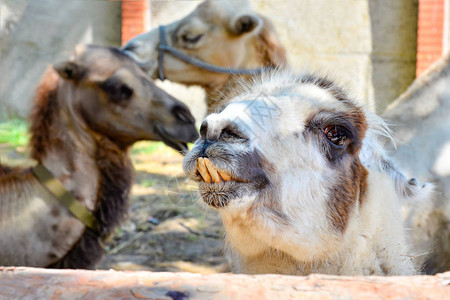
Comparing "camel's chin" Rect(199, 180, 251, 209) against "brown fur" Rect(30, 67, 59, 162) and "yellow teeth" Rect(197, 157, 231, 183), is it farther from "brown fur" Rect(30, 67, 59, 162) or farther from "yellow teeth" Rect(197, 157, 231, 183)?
"brown fur" Rect(30, 67, 59, 162)

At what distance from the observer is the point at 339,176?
2.32m

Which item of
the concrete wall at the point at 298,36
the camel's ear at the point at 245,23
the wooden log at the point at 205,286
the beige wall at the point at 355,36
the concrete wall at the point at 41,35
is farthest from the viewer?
the beige wall at the point at 355,36

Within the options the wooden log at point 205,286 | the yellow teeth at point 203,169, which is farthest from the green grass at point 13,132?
the wooden log at point 205,286

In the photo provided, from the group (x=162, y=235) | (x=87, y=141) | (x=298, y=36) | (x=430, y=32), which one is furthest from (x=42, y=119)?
(x=430, y=32)

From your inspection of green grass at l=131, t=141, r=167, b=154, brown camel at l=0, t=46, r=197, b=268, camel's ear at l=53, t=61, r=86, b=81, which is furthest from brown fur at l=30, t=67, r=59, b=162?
green grass at l=131, t=141, r=167, b=154

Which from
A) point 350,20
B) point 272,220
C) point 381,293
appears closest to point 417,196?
point 272,220

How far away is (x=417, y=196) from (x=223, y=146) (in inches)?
41.2

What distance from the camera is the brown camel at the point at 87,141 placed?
157 inches

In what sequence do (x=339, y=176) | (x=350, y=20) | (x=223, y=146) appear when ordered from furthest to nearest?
(x=350, y=20) → (x=339, y=176) → (x=223, y=146)

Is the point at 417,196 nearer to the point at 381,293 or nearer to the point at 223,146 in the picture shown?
the point at 223,146

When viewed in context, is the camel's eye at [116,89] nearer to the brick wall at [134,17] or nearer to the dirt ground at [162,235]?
the dirt ground at [162,235]

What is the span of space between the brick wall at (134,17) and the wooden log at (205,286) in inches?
182

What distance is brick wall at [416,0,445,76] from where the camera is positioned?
808 centimetres

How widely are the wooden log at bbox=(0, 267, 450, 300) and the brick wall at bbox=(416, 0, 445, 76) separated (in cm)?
716
